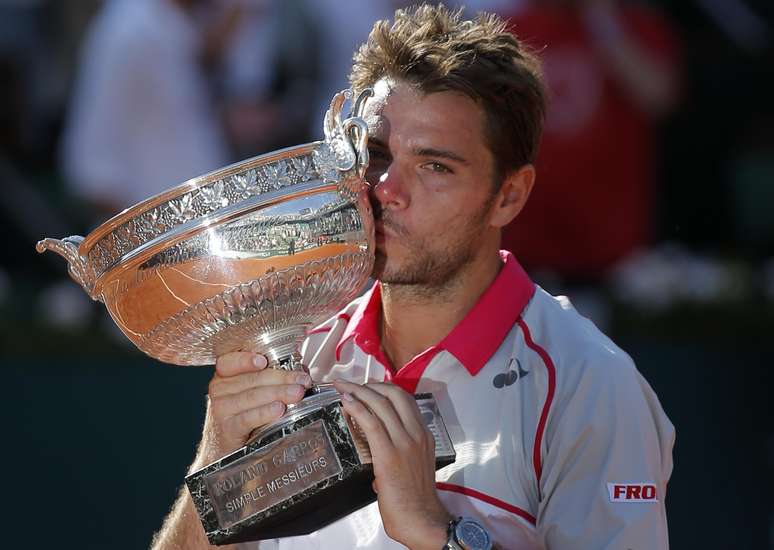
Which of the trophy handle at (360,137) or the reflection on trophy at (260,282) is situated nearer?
the reflection on trophy at (260,282)

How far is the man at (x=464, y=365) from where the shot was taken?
104 inches

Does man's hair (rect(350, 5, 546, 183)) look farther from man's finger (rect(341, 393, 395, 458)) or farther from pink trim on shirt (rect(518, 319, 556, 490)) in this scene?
man's finger (rect(341, 393, 395, 458))

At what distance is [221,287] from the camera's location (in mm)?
2559

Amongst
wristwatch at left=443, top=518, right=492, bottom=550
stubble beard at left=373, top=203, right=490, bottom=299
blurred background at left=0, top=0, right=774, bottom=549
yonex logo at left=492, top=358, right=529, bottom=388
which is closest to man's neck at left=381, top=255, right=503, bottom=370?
stubble beard at left=373, top=203, right=490, bottom=299

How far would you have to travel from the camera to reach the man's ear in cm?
307

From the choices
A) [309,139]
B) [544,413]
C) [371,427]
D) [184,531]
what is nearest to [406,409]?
[371,427]

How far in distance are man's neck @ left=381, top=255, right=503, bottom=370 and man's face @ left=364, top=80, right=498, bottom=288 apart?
0.08 metres

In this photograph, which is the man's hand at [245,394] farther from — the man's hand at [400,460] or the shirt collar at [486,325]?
the shirt collar at [486,325]

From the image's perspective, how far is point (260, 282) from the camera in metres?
2.58

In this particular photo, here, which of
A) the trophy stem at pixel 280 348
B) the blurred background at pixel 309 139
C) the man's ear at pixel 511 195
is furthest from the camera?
the blurred background at pixel 309 139

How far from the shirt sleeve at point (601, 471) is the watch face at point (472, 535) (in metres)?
0.19

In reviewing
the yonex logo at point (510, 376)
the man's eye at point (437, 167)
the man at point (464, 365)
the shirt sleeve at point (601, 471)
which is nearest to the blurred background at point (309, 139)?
the man at point (464, 365)

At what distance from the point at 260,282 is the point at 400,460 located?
A: 0.42 m

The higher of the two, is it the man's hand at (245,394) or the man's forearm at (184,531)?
the man's hand at (245,394)
